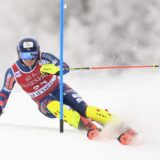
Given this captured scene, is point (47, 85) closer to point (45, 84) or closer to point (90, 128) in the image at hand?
point (45, 84)

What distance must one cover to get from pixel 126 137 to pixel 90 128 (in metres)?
0.22

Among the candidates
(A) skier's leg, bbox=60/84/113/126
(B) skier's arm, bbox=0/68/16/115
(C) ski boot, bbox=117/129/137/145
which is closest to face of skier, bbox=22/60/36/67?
(B) skier's arm, bbox=0/68/16/115

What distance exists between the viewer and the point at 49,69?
7.83 ft

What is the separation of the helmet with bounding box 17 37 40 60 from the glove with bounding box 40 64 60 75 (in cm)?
8

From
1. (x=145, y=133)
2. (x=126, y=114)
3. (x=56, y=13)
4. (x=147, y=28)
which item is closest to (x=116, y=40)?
(x=147, y=28)

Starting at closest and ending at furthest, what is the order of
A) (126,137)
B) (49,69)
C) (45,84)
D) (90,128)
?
(126,137)
(90,128)
(49,69)
(45,84)

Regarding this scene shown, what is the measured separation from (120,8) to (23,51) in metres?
2.36

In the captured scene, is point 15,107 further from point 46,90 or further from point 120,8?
→ point 120,8

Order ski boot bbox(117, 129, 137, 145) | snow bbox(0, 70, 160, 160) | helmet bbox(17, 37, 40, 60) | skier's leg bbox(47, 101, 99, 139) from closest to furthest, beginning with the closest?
snow bbox(0, 70, 160, 160), ski boot bbox(117, 129, 137, 145), skier's leg bbox(47, 101, 99, 139), helmet bbox(17, 37, 40, 60)

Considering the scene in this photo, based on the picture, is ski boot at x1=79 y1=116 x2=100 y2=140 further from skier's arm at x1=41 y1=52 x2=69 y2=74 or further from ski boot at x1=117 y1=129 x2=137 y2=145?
skier's arm at x1=41 y1=52 x2=69 y2=74

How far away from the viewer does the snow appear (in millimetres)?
1968

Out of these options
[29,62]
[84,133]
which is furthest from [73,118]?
[29,62]

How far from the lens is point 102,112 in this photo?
232cm

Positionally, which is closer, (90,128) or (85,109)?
(90,128)
